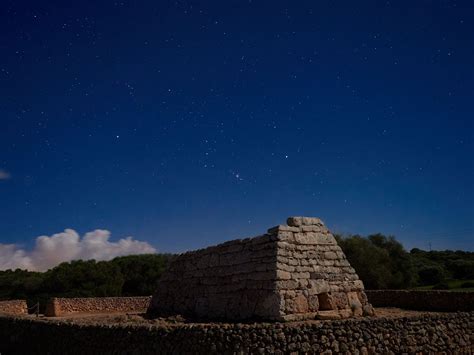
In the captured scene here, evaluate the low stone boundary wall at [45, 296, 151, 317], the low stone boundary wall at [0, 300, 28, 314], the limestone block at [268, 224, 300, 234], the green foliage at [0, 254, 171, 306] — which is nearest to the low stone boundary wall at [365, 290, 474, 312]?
the limestone block at [268, 224, 300, 234]

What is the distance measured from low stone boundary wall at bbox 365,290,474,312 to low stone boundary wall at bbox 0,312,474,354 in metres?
9.09

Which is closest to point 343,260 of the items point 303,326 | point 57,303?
point 303,326

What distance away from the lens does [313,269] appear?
43.5 feet

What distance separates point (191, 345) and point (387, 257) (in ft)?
102

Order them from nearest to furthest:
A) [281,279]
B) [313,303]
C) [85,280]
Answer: [281,279], [313,303], [85,280]

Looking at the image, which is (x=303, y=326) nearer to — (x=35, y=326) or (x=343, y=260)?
(x=343, y=260)

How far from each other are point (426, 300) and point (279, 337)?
15.3 metres

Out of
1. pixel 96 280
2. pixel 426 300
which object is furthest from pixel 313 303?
pixel 96 280

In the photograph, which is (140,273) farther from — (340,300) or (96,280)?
(340,300)

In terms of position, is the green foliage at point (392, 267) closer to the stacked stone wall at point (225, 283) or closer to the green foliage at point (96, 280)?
the green foliage at point (96, 280)

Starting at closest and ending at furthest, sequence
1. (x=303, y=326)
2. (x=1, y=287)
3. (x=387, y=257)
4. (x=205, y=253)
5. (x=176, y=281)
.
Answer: (x=303, y=326) → (x=205, y=253) → (x=176, y=281) → (x=387, y=257) → (x=1, y=287)

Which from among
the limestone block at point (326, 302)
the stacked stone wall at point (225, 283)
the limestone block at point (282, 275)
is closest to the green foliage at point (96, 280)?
the stacked stone wall at point (225, 283)

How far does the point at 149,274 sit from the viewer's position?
44.3 m

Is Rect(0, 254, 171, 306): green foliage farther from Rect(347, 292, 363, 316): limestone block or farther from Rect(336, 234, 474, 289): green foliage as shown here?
Rect(347, 292, 363, 316): limestone block
